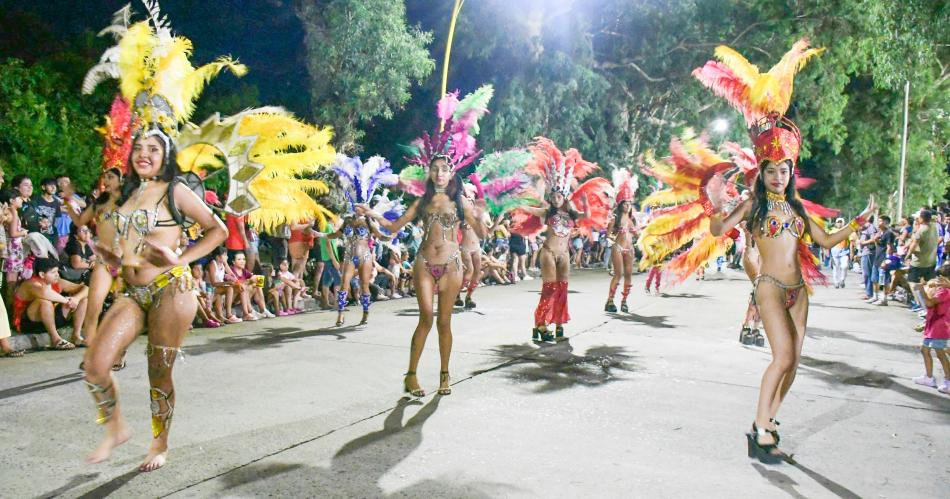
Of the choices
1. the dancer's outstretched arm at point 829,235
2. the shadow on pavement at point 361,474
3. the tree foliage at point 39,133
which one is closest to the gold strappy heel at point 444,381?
the shadow on pavement at point 361,474

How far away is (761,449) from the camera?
4.43 m

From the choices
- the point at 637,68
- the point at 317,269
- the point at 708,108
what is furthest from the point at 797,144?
the point at 708,108

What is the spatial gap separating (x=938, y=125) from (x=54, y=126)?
37.8 metres

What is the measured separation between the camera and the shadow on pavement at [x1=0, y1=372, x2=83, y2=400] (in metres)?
5.89

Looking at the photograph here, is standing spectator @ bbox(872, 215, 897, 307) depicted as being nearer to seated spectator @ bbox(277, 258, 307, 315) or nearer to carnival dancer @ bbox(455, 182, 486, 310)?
carnival dancer @ bbox(455, 182, 486, 310)

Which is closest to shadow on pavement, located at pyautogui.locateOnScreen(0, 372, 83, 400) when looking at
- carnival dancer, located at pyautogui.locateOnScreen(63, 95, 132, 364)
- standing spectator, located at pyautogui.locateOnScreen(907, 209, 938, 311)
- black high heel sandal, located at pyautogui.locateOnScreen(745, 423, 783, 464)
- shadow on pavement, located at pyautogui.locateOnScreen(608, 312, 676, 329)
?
carnival dancer, located at pyautogui.locateOnScreen(63, 95, 132, 364)

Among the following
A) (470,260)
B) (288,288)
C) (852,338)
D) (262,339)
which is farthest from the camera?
(470,260)

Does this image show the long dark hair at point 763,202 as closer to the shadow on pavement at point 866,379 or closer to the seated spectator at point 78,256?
the shadow on pavement at point 866,379

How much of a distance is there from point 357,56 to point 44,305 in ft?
40.7

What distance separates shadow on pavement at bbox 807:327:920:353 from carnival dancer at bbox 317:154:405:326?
20.5 ft

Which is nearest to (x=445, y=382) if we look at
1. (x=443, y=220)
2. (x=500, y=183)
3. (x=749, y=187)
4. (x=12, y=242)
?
(x=443, y=220)

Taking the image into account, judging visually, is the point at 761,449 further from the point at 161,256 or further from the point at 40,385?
the point at 40,385

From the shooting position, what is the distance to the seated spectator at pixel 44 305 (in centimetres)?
810

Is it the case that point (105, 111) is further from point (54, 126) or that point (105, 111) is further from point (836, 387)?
point (836, 387)
